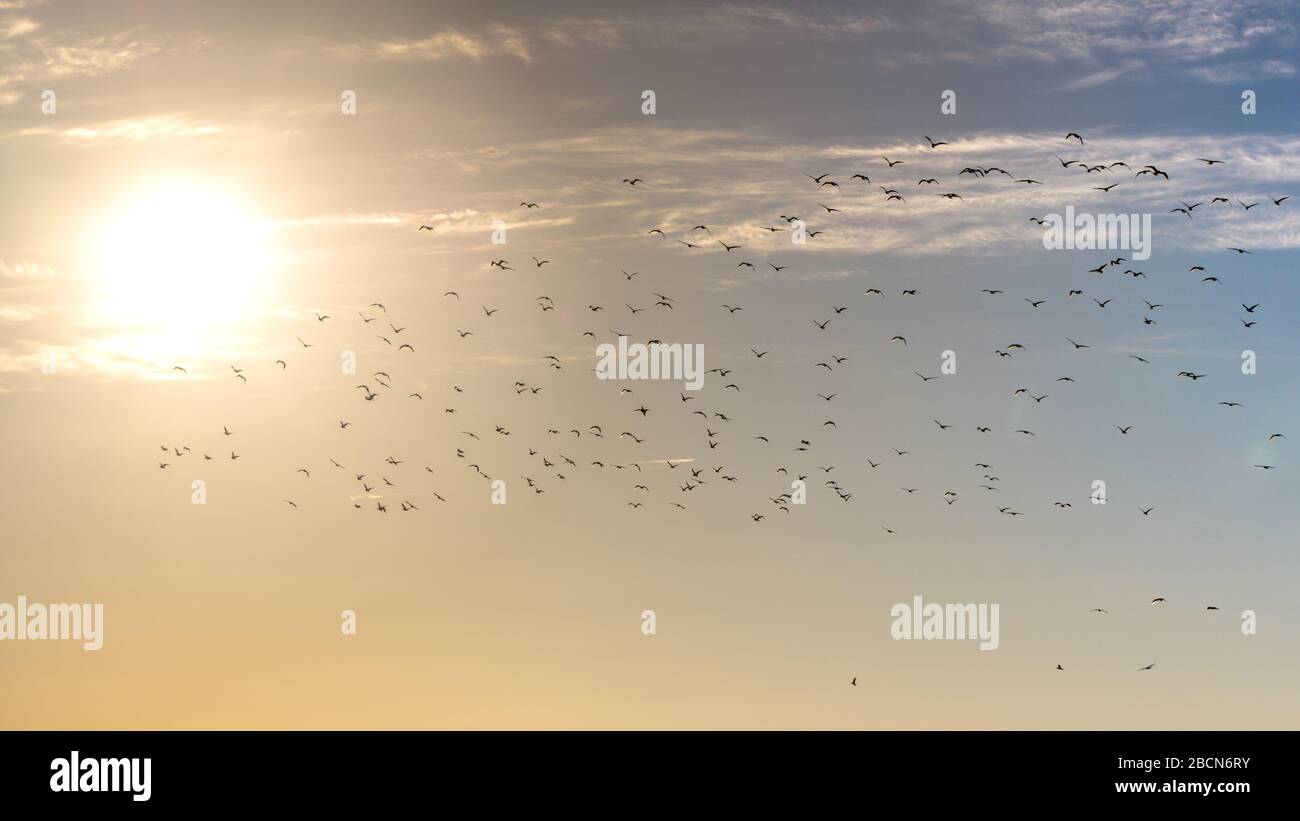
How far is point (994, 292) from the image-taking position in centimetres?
9694
